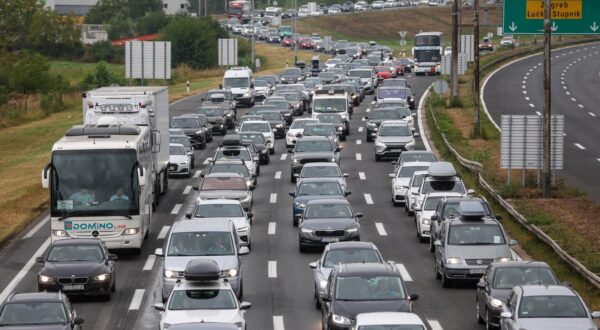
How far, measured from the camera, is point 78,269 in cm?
2980

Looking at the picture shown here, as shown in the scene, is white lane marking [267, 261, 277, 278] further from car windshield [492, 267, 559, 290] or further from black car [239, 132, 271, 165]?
black car [239, 132, 271, 165]

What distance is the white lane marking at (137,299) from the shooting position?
2983 centimetres

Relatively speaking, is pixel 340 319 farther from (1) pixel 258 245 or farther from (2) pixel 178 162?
(2) pixel 178 162

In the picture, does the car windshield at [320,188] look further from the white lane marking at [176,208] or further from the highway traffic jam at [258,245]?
the white lane marking at [176,208]

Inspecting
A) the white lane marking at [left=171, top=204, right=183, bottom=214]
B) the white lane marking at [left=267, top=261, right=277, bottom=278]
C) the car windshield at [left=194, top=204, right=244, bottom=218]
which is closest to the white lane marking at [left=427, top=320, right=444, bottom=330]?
the white lane marking at [left=267, top=261, right=277, bottom=278]

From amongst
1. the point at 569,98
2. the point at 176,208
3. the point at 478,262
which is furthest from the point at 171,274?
Answer: the point at 569,98

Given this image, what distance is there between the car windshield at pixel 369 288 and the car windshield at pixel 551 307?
280 cm

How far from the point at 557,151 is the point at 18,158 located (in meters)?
31.7

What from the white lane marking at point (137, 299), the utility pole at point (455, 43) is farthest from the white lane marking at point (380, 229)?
the utility pole at point (455, 43)

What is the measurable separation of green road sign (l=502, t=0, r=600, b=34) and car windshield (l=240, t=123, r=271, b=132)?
13.3 meters

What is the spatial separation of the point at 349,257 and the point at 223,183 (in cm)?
1448

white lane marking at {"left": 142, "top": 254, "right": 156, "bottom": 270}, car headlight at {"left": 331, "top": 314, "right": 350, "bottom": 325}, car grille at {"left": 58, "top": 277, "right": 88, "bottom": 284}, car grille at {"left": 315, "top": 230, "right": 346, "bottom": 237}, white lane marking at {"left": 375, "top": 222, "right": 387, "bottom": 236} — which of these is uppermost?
car grille at {"left": 315, "top": 230, "right": 346, "bottom": 237}

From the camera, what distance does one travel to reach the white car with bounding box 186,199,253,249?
36906mm

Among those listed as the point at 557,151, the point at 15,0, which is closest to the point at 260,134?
the point at 557,151
